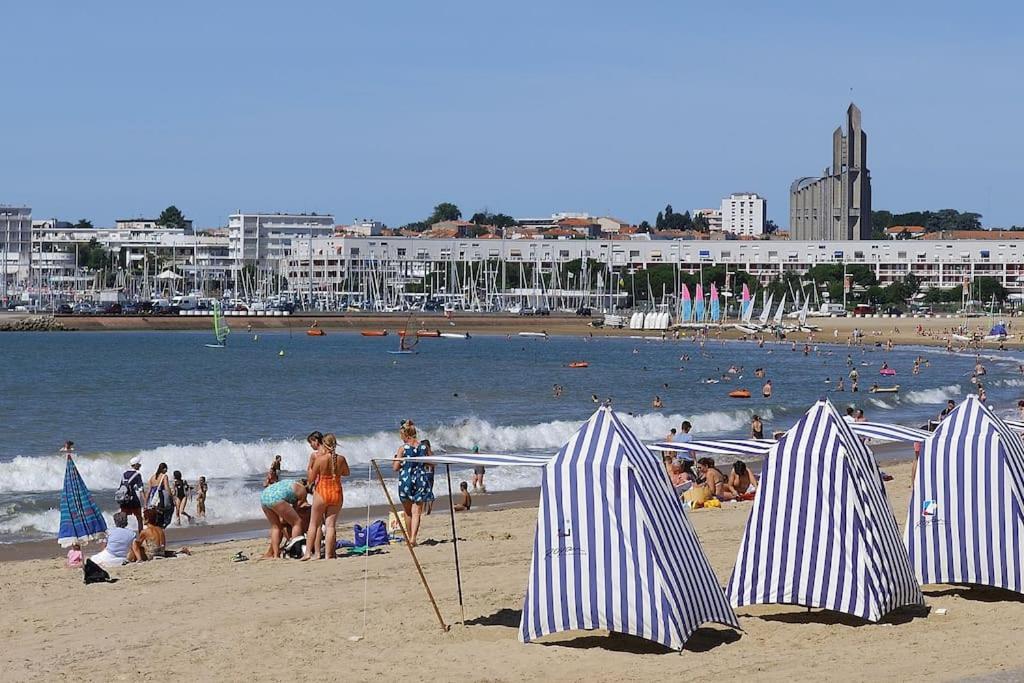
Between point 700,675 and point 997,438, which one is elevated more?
point 997,438

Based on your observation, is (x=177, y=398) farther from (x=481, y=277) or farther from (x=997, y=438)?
(x=481, y=277)

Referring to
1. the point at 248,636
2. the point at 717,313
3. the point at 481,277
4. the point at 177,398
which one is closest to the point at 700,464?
the point at 248,636

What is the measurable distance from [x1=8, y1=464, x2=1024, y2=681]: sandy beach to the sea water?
5901 mm

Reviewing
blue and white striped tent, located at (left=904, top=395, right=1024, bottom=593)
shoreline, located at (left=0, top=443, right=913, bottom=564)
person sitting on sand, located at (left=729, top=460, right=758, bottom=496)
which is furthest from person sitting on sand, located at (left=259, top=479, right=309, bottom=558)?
person sitting on sand, located at (left=729, top=460, right=758, bottom=496)

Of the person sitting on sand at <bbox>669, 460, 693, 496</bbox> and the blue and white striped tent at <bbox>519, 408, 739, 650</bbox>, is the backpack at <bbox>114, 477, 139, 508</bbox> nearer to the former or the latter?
the blue and white striped tent at <bbox>519, 408, 739, 650</bbox>

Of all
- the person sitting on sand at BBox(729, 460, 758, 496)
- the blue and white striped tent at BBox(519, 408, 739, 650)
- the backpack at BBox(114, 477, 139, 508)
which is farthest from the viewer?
the person sitting on sand at BBox(729, 460, 758, 496)

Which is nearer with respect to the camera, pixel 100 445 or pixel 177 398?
pixel 100 445

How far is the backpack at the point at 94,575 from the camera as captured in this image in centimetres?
1466

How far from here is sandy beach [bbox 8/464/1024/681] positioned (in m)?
10.5

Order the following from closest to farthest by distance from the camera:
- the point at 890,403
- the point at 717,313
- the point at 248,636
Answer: the point at 248,636, the point at 890,403, the point at 717,313

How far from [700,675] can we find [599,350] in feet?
293

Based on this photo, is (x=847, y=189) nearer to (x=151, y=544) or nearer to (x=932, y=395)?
(x=932, y=395)

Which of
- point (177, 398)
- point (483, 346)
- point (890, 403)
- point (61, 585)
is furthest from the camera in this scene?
point (483, 346)

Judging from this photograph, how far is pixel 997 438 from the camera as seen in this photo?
1252cm
